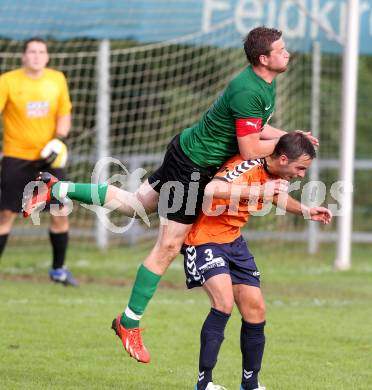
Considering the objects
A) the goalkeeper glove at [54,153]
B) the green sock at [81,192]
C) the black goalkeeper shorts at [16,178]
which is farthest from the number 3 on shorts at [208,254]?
the black goalkeeper shorts at [16,178]

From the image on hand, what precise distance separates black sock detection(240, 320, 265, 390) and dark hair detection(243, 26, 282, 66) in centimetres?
151

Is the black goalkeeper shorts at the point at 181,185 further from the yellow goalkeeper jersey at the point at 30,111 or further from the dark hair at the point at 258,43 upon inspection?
the yellow goalkeeper jersey at the point at 30,111

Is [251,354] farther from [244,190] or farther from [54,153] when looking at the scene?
[54,153]

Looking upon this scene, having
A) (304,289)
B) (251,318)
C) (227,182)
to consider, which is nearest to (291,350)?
(251,318)

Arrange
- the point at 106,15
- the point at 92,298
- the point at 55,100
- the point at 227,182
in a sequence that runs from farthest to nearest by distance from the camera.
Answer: the point at 106,15
the point at 55,100
the point at 92,298
the point at 227,182

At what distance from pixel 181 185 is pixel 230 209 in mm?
423

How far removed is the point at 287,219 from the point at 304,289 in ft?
14.5

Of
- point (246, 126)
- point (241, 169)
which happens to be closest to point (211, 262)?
point (241, 169)

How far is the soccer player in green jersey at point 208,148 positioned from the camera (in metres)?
5.71

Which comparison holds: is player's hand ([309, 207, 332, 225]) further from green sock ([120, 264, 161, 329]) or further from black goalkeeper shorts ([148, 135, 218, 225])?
green sock ([120, 264, 161, 329])

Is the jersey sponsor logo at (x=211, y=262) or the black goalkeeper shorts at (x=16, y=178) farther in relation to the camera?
the black goalkeeper shorts at (x=16, y=178)

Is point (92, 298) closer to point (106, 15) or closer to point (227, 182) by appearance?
point (227, 182)

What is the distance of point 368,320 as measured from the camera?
844 cm

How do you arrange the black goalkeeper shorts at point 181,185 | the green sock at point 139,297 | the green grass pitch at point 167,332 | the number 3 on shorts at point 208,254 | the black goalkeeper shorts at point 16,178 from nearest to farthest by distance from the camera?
the number 3 on shorts at point 208,254 < the black goalkeeper shorts at point 181,185 < the green sock at point 139,297 < the green grass pitch at point 167,332 < the black goalkeeper shorts at point 16,178
